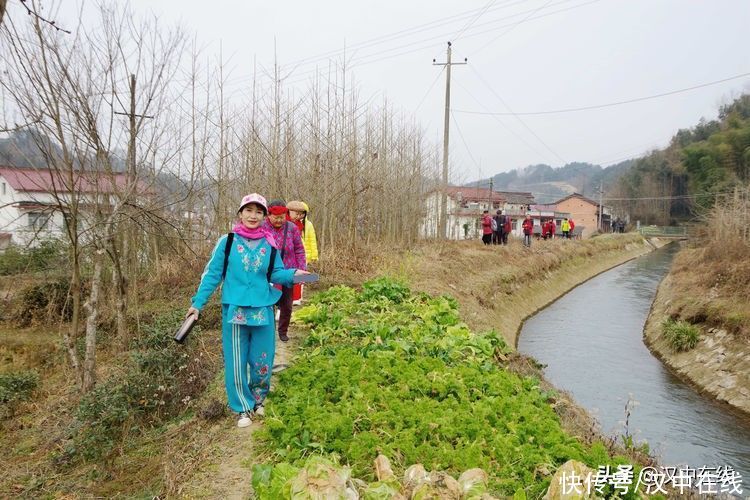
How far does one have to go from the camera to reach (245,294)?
3990 millimetres

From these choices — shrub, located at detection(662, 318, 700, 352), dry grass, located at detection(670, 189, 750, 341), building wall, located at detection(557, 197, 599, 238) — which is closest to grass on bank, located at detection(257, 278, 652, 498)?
shrub, located at detection(662, 318, 700, 352)

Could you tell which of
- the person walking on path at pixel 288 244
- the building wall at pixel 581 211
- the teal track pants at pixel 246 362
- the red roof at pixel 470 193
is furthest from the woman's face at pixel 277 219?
the building wall at pixel 581 211

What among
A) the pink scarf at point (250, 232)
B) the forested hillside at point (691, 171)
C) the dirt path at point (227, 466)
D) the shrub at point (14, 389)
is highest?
the forested hillside at point (691, 171)

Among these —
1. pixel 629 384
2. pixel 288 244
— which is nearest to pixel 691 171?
pixel 629 384

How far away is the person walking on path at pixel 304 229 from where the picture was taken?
21.1ft

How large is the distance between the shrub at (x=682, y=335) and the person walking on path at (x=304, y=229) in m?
9.48

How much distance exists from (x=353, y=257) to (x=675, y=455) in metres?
7.44

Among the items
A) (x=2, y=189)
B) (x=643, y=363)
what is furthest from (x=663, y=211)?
(x=2, y=189)

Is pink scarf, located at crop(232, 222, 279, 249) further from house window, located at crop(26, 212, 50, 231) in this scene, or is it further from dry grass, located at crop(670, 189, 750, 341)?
dry grass, located at crop(670, 189, 750, 341)

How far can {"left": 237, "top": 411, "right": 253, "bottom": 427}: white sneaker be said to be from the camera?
408 centimetres

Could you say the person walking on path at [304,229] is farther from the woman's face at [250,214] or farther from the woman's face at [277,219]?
the woman's face at [250,214]

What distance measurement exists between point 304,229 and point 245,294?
3.31 metres

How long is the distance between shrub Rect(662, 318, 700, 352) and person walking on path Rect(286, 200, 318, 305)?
31.1ft

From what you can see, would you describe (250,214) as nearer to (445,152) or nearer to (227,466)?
(227,466)
